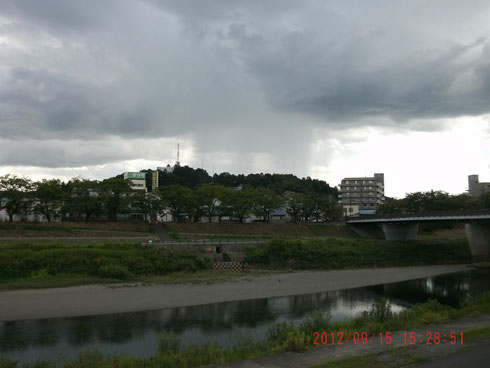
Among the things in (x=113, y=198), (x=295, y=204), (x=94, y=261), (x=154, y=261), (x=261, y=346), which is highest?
(x=113, y=198)

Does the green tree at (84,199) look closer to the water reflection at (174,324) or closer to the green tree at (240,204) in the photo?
the green tree at (240,204)

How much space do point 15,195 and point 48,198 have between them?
5121mm

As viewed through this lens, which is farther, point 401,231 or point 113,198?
point 113,198

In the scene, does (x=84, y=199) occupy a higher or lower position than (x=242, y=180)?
lower

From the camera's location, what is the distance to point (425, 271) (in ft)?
159

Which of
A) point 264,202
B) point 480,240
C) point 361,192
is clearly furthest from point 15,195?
point 361,192

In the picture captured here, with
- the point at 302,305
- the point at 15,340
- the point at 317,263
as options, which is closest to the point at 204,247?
the point at 317,263

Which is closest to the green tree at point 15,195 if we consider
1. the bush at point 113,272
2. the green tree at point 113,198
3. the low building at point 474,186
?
the green tree at point 113,198

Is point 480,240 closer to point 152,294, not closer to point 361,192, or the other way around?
point 152,294

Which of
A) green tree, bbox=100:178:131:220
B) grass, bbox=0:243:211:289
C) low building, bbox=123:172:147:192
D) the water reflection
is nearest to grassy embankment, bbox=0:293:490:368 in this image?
the water reflection

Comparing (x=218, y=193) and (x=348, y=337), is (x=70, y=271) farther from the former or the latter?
(x=218, y=193)

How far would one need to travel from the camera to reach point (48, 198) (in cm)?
6594

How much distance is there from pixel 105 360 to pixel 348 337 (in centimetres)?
961

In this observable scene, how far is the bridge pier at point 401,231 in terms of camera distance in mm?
68750
